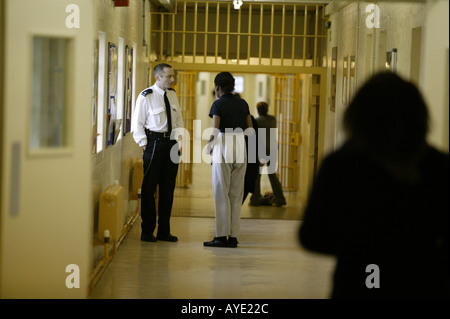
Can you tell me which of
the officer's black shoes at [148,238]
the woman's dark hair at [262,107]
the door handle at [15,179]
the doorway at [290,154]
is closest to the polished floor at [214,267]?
the officer's black shoes at [148,238]

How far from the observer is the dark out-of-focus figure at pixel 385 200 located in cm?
246

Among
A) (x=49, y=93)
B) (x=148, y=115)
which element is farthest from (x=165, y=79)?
(x=49, y=93)

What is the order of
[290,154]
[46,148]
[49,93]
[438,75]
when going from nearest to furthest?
[438,75] → [46,148] → [49,93] → [290,154]

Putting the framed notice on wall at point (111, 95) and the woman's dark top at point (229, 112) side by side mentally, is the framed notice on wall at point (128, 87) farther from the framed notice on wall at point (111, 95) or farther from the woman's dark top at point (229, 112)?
the woman's dark top at point (229, 112)

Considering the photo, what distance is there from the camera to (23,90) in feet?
13.5

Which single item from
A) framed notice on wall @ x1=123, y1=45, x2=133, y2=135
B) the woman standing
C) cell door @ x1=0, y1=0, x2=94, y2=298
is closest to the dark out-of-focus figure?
cell door @ x1=0, y1=0, x2=94, y2=298

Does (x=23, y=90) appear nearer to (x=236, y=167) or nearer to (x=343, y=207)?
(x=343, y=207)

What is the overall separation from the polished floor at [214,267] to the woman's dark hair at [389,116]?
2232 millimetres

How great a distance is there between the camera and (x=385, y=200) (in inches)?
97.1

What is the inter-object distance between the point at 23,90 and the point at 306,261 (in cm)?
335

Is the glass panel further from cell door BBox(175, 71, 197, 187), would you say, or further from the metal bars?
cell door BBox(175, 71, 197, 187)

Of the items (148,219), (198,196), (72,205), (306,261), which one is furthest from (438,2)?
(198,196)

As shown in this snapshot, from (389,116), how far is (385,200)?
29cm

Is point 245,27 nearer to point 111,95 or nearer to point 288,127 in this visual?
point 288,127
